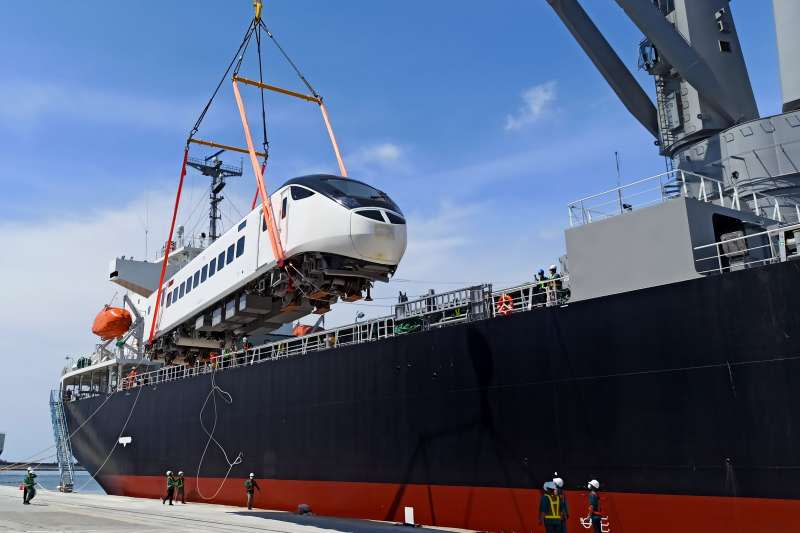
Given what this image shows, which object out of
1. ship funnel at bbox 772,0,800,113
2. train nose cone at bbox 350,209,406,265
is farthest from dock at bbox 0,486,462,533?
ship funnel at bbox 772,0,800,113

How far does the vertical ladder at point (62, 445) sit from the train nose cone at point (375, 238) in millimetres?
27774

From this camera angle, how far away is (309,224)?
605 inches

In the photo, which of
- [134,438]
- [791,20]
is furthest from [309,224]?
[134,438]

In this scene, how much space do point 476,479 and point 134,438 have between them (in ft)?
63.4

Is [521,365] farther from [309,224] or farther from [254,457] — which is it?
[254,457]

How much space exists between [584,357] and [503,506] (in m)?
3.55

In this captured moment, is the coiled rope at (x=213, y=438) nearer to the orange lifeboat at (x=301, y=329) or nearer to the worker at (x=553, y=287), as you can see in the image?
the orange lifeboat at (x=301, y=329)

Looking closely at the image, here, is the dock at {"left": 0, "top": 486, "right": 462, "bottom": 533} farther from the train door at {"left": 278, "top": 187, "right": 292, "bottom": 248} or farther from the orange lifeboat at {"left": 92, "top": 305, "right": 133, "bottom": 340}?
the orange lifeboat at {"left": 92, "top": 305, "right": 133, "bottom": 340}

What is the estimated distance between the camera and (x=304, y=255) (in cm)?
1567

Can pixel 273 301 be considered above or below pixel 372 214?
below

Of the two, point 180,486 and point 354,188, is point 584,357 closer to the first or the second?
point 354,188

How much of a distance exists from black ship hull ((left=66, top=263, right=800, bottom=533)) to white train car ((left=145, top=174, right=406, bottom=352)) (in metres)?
1.88

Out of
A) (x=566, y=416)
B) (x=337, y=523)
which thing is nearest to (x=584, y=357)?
(x=566, y=416)

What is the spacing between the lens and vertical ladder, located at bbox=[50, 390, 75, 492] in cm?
3478
